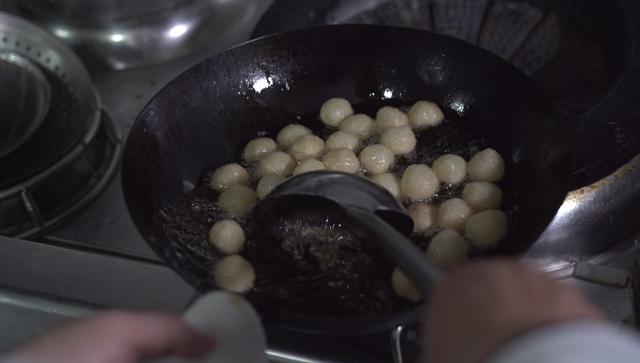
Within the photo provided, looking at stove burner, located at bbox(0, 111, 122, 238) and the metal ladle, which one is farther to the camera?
stove burner, located at bbox(0, 111, 122, 238)

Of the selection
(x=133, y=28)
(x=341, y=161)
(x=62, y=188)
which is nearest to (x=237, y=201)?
(x=341, y=161)

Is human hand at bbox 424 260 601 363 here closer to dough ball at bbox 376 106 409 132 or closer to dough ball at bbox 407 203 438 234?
dough ball at bbox 407 203 438 234

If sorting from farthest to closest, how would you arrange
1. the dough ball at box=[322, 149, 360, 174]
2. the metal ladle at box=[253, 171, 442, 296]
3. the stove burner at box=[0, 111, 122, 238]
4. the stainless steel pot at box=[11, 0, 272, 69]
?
the stainless steel pot at box=[11, 0, 272, 69], the stove burner at box=[0, 111, 122, 238], the dough ball at box=[322, 149, 360, 174], the metal ladle at box=[253, 171, 442, 296]

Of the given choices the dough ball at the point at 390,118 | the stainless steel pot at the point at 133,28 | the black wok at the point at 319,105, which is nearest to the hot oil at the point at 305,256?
the black wok at the point at 319,105

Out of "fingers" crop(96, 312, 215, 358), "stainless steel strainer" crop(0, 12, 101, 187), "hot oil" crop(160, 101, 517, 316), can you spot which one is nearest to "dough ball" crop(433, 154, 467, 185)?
"hot oil" crop(160, 101, 517, 316)

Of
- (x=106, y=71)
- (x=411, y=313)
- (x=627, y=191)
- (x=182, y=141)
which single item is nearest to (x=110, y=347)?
(x=411, y=313)

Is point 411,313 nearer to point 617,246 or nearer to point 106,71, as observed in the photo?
point 617,246

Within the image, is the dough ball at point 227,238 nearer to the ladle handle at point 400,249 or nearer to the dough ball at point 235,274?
the dough ball at point 235,274
